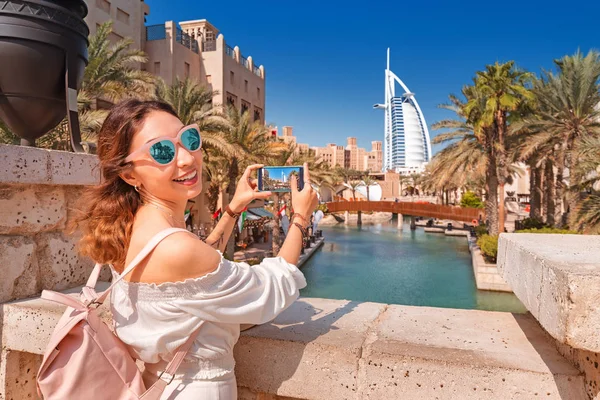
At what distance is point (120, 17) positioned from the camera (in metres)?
22.1

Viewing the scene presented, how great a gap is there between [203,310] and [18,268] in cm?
129

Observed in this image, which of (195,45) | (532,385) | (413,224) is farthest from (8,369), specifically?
(413,224)

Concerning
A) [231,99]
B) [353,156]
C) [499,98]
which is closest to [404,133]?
[353,156]

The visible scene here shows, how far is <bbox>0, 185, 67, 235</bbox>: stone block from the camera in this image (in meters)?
1.88

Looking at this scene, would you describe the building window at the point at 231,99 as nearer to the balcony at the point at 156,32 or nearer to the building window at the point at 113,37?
the balcony at the point at 156,32

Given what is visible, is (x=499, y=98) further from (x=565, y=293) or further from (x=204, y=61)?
(x=565, y=293)

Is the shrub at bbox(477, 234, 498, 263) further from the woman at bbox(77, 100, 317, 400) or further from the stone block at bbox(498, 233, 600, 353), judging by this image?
the woman at bbox(77, 100, 317, 400)

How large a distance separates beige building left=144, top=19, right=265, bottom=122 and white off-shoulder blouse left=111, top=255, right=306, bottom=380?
20.9 metres

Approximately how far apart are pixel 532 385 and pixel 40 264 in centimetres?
209

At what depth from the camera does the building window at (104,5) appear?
20203 millimetres

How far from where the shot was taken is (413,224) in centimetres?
4228

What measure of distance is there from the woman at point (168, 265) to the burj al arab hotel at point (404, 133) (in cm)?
14402

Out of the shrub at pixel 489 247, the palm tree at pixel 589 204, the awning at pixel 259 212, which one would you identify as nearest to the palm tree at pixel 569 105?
the shrub at pixel 489 247

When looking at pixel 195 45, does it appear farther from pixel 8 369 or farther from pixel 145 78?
pixel 8 369
